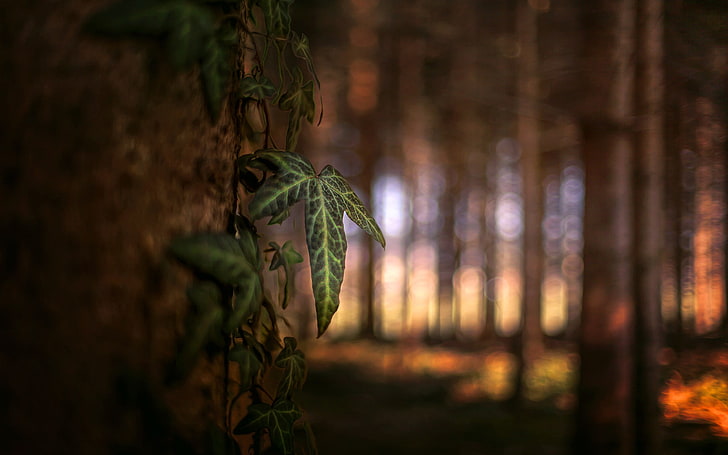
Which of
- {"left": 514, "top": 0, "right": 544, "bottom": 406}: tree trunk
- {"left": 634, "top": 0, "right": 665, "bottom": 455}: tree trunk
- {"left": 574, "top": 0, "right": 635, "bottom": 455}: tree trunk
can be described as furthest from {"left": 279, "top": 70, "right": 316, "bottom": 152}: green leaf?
{"left": 514, "top": 0, "right": 544, "bottom": 406}: tree trunk

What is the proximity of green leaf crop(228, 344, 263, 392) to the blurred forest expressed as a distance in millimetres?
47

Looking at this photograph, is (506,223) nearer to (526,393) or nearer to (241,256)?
(526,393)

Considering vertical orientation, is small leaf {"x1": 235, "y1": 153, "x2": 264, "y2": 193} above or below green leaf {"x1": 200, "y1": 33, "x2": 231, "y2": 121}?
below

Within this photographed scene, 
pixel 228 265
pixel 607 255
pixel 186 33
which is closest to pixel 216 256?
pixel 228 265

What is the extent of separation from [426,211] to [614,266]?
14692 millimetres

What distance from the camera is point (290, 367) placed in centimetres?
108

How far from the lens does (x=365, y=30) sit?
1275cm

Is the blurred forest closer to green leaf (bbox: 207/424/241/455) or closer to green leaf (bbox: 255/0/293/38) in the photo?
green leaf (bbox: 207/424/241/455)

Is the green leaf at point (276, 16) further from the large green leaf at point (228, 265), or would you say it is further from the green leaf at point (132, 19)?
the large green leaf at point (228, 265)

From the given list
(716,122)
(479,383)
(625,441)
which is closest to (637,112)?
(716,122)

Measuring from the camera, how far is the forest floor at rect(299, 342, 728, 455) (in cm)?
200

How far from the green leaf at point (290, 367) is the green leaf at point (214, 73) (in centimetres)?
51

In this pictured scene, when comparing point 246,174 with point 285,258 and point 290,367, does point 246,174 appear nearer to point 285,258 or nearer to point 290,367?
point 285,258

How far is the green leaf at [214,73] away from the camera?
2.69 feet
